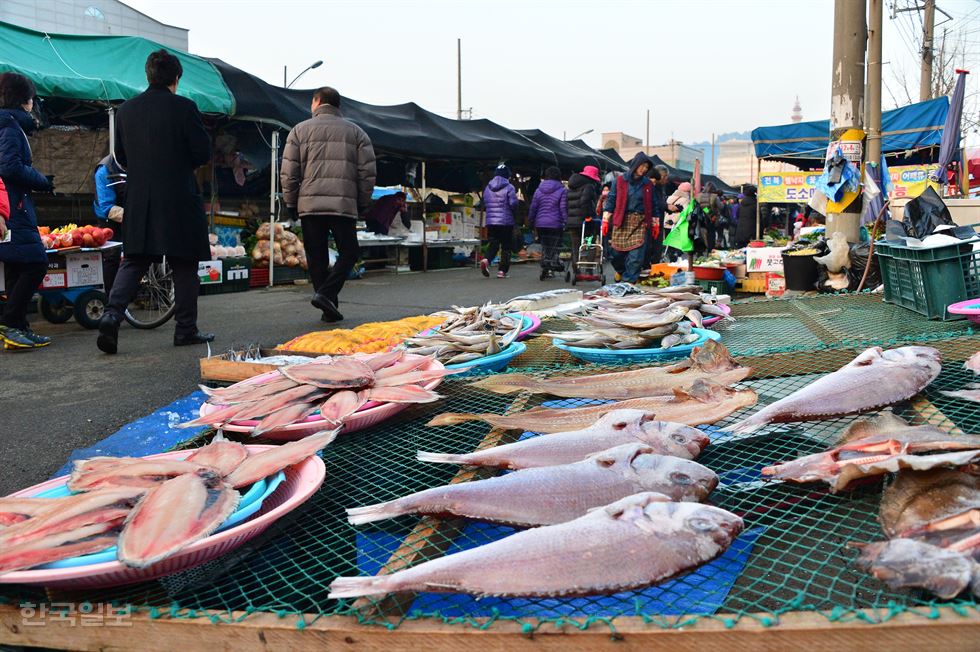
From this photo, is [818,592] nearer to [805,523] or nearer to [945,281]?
[805,523]

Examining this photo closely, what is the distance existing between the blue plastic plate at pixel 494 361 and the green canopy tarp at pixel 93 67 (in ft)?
27.2

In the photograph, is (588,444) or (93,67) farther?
(93,67)

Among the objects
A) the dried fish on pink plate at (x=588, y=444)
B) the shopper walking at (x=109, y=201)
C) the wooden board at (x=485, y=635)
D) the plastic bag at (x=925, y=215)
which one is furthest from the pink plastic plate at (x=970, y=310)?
the shopper walking at (x=109, y=201)

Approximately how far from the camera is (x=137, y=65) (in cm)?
1043

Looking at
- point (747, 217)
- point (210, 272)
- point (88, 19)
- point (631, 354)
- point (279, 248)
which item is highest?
point (88, 19)

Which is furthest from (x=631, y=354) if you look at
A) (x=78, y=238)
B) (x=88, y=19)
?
(x=88, y=19)

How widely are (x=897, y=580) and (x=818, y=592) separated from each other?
0.66 feet

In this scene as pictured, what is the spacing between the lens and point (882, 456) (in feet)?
5.70

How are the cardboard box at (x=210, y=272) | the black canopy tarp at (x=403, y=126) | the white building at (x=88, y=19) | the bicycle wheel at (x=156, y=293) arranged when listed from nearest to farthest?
1. the bicycle wheel at (x=156, y=293)
2. the black canopy tarp at (x=403, y=126)
3. the cardboard box at (x=210, y=272)
4. the white building at (x=88, y=19)

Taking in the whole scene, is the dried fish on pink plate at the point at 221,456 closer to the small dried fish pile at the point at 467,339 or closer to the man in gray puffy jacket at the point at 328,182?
the small dried fish pile at the point at 467,339

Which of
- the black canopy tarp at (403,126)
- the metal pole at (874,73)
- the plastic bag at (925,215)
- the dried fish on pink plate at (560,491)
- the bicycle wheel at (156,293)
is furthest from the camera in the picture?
the black canopy tarp at (403,126)

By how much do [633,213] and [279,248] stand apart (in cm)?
725

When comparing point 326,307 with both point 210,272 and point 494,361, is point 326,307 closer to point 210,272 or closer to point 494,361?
point 494,361

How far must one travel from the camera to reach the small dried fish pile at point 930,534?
1.26m
